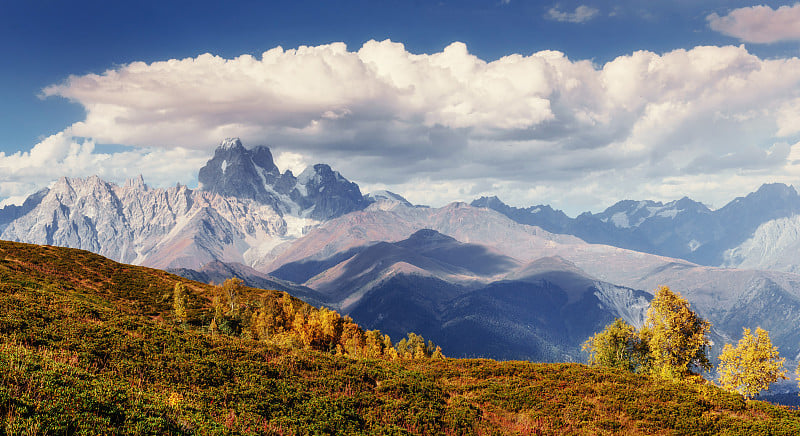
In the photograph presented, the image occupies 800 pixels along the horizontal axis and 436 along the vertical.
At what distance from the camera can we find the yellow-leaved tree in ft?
166

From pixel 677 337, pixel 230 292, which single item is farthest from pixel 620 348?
pixel 230 292

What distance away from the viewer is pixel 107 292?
257 ft

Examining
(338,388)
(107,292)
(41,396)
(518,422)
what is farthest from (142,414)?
(107,292)

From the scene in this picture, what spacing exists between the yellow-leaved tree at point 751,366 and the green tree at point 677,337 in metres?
2.69

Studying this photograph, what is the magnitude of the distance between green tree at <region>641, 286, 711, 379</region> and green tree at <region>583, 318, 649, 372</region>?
24.5 metres

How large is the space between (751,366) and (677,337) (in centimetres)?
811

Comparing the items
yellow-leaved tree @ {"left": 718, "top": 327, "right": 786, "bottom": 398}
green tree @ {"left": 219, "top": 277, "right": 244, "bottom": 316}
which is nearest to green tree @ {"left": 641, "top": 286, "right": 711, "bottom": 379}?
yellow-leaved tree @ {"left": 718, "top": 327, "right": 786, "bottom": 398}

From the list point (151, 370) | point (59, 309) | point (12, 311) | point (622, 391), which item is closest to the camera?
point (151, 370)

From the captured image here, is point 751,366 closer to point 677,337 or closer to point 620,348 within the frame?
point 677,337

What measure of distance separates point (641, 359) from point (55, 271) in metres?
118

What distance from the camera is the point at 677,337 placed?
181 ft

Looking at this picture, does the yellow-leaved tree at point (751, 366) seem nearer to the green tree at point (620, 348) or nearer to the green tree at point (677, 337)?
the green tree at point (677, 337)

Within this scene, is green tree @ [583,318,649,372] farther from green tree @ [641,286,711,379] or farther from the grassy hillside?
the grassy hillside

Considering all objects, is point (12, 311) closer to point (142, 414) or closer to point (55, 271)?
point (142, 414)
